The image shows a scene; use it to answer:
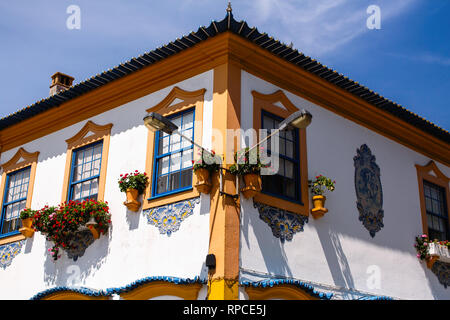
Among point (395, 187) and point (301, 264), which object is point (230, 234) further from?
point (395, 187)

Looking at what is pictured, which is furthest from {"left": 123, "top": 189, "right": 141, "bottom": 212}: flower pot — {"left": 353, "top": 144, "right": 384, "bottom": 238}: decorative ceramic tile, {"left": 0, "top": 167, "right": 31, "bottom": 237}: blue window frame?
{"left": 353, "top": 144, "right": 384, "bottom": 238}: decorative ceramic tile

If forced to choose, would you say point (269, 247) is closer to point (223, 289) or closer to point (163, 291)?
point (223, 289)

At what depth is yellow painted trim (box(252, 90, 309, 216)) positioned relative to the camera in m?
10.8

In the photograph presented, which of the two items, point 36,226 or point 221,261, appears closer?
point 221,261

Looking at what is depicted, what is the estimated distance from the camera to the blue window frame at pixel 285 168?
11.1 m

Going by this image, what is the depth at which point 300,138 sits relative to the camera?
11789 millimetres

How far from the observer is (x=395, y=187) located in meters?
13.6

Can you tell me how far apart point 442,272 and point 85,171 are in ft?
26.3

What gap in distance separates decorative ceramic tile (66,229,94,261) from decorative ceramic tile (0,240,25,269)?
5.84 feet

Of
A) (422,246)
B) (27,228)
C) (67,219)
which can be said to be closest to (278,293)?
(67,219)

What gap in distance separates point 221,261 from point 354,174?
4142 mm

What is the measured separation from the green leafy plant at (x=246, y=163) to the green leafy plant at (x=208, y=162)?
255 millimetres

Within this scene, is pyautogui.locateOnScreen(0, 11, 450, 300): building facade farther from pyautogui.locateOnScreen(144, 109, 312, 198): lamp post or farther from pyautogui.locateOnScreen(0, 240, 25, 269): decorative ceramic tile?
pyautogui.locateOnScreen(144, 109, 312, 198): lamp post
